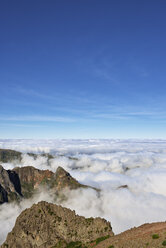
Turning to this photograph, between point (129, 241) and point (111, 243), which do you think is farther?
point (111, 243)

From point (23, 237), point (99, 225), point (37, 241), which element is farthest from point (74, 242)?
point (23, 237)

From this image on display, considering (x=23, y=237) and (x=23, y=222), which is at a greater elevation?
(x=23, y=222)

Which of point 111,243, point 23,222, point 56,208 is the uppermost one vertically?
point 111,243

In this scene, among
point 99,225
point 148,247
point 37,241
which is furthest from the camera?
point 37,241

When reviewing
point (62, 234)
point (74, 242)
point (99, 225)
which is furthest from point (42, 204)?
point (99, 225)

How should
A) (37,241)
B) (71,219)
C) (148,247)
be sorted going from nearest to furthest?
(148,247)
(71,219)
(37,241)

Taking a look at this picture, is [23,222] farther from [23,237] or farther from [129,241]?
[129,241]
